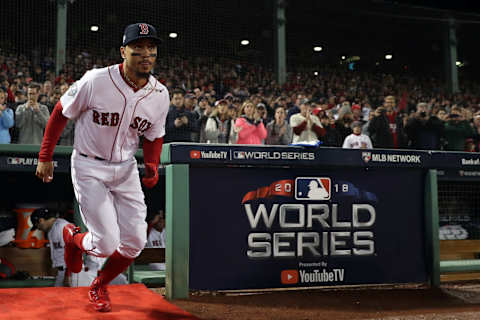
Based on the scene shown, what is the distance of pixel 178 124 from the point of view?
26.8ft

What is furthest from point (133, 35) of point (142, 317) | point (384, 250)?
point (384, 250)

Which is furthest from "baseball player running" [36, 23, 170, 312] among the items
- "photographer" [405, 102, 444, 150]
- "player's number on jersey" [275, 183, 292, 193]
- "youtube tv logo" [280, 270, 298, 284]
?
"photographer" [405, 102, 444, 150]

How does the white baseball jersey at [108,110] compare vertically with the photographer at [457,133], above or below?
below

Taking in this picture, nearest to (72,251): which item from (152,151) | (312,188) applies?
(152,151)

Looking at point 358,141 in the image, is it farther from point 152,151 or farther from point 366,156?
point 152,151

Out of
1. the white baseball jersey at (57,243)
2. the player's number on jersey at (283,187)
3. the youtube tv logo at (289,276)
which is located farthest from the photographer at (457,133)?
the white baseball jersey at (57,243)

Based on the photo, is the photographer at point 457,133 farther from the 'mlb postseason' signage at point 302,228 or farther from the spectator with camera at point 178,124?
the 'mlb postseason' signage at point 302,228

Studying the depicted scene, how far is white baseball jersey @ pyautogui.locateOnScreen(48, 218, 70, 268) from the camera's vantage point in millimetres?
5766

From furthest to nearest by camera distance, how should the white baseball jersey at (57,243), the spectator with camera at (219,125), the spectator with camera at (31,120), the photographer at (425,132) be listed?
the photographer at (425,132), the spectator with camera at (219,125), the spectator with camera at (31,120), the white baseball jersey at (57,243)

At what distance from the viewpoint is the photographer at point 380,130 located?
9352 mm

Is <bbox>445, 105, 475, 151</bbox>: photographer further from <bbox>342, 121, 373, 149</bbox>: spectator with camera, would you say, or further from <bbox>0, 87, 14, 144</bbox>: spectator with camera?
<bbox>0, 87, 14, 144</bbox>: spectator with camera

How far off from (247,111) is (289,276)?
414 centimetres

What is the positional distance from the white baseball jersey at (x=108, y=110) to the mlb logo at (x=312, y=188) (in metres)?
1.55

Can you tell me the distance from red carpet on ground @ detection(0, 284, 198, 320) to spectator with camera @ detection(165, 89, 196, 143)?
13.3 ft
